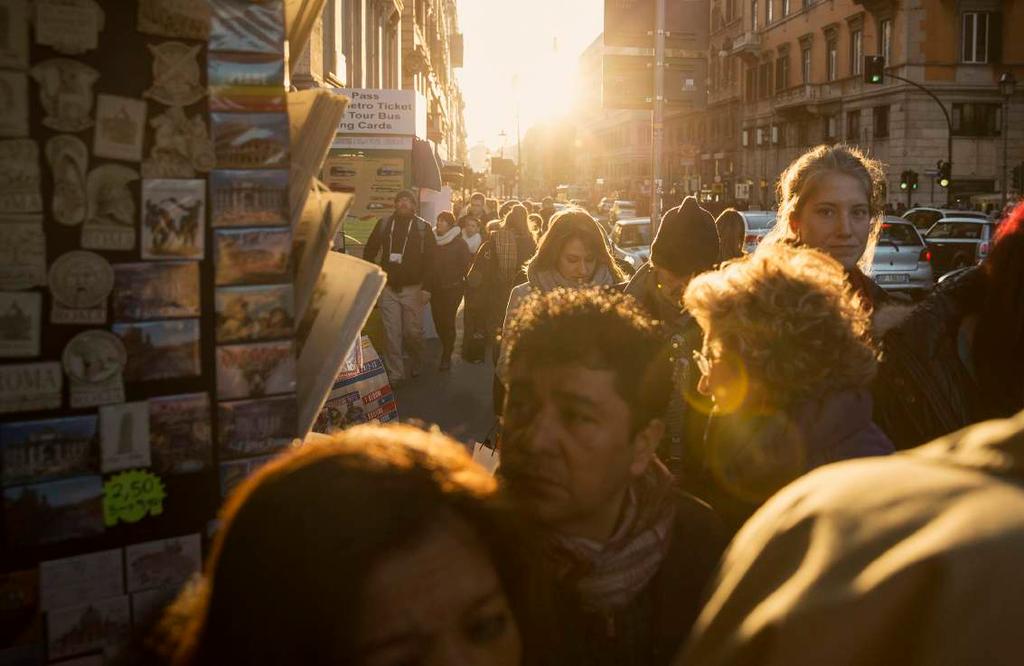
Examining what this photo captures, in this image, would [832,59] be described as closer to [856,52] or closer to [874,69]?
[856,52]

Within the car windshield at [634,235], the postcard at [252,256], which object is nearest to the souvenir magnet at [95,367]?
the postcard at [252,256]

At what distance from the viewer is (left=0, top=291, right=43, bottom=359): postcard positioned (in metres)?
1.70

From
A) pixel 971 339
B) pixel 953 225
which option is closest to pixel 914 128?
pixel 953 225

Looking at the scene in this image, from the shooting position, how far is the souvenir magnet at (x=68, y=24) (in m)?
1.67

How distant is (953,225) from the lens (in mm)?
22703

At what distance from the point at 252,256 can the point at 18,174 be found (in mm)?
439

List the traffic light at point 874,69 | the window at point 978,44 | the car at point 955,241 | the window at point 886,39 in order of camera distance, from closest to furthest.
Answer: the car at point 955,241 < the traffic light at point 874,69 < the window at point 978,44 < the window at point 886,39

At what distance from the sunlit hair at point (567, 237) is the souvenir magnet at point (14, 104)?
376cm

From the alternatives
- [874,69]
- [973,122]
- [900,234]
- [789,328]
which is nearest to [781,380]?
[789,328]

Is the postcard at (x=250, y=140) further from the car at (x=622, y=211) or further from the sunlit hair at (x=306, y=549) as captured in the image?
the car at (x=622, y=211)

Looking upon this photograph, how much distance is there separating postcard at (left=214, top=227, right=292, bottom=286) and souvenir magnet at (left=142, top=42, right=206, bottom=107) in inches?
10.5

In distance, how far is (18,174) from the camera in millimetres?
1683

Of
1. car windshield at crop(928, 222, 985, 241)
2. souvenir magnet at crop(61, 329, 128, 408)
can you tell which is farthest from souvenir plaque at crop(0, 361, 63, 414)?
car windshield at crop(928, 222, 985, 241)

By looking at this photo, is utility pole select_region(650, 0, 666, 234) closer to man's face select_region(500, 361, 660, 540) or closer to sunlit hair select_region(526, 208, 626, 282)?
sunlit hair select_region(526, 208, 626, 282)
